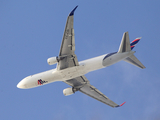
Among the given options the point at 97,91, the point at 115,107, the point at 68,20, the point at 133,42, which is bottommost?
the point at 115,107

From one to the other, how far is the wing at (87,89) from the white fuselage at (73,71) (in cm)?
→ 386

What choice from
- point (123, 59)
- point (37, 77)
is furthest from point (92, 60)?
point (37, 77)

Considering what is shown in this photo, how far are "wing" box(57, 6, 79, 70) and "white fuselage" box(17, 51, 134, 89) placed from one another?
1.20 meters

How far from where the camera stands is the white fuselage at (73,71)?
138ft

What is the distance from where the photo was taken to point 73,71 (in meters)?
43.2

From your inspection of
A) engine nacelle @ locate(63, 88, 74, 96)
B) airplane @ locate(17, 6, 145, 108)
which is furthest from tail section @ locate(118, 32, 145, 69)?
engine nacelle @ locate(63, 88, 74, 96)

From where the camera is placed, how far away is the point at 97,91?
50500mm

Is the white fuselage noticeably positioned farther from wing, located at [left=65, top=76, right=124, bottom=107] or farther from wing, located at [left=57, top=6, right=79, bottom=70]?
wing, located at [left=65, top=76, right=124, bottom=107]

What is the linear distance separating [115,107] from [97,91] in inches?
197

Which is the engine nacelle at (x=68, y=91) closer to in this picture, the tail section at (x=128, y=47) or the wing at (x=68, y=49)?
the wing at (x=68, y=49)

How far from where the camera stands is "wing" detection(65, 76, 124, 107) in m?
48.6

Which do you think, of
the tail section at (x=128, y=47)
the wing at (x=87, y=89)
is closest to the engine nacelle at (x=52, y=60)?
the wing at (x=87, y=89)

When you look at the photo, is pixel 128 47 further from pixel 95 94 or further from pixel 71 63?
pixel 95 94

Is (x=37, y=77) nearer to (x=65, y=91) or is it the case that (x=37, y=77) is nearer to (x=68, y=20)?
(x=65, y=91)
